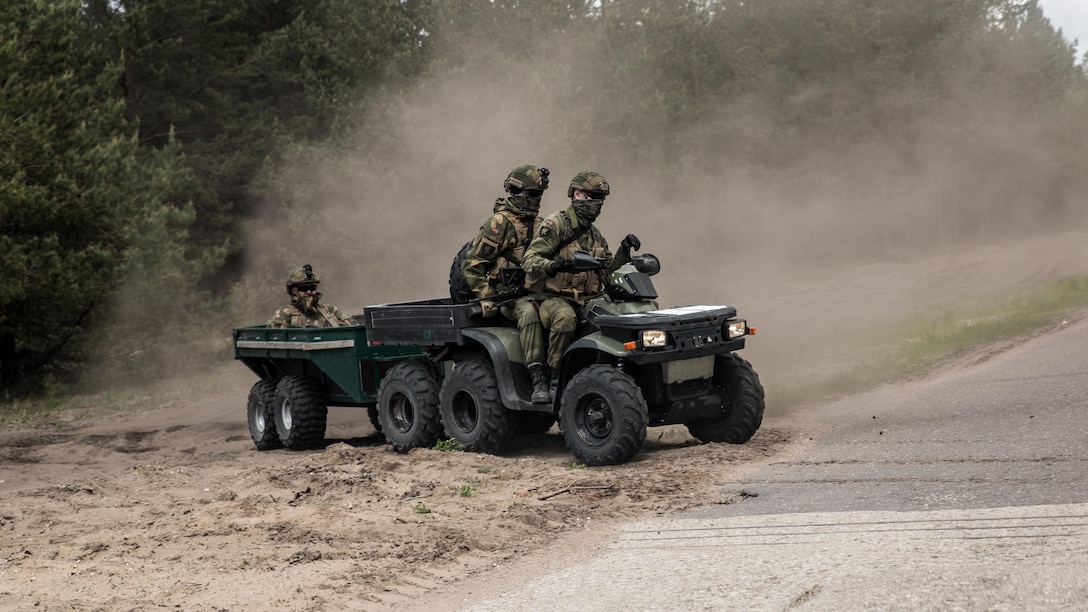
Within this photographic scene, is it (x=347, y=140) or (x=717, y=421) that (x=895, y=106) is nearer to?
(x=347, y=140)

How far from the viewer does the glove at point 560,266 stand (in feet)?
34.1

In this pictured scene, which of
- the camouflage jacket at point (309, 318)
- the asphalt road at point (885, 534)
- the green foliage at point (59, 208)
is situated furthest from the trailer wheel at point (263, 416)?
the green foliage at point (59, 208)

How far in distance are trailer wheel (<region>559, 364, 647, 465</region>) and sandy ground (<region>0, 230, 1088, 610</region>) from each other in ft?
0.71

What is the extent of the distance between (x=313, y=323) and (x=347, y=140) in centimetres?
1601

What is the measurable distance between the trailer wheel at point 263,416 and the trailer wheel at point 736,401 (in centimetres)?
558

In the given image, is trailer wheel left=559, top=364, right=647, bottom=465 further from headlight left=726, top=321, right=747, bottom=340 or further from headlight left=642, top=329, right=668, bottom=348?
headlight left=726, top=321, right=747, bottom=340

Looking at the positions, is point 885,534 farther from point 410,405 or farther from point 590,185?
point 410,405

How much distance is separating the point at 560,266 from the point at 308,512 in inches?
123

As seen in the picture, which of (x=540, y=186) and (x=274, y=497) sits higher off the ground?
(x=540, y=186)

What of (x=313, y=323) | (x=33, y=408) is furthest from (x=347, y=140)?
(x=313, y=323)

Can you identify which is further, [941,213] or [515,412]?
[941,213]

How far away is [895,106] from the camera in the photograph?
4125 centimetres

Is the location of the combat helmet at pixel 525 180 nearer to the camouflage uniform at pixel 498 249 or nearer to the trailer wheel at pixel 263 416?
the camouflage uniform at pixel 498 249

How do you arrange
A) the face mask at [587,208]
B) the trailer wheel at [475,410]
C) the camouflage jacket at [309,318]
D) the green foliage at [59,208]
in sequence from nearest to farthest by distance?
the face mask at [587,208]
the trailer wheel at [475,410]
the camouflage jacket at [309,318]
the green foliage at [59,208]
